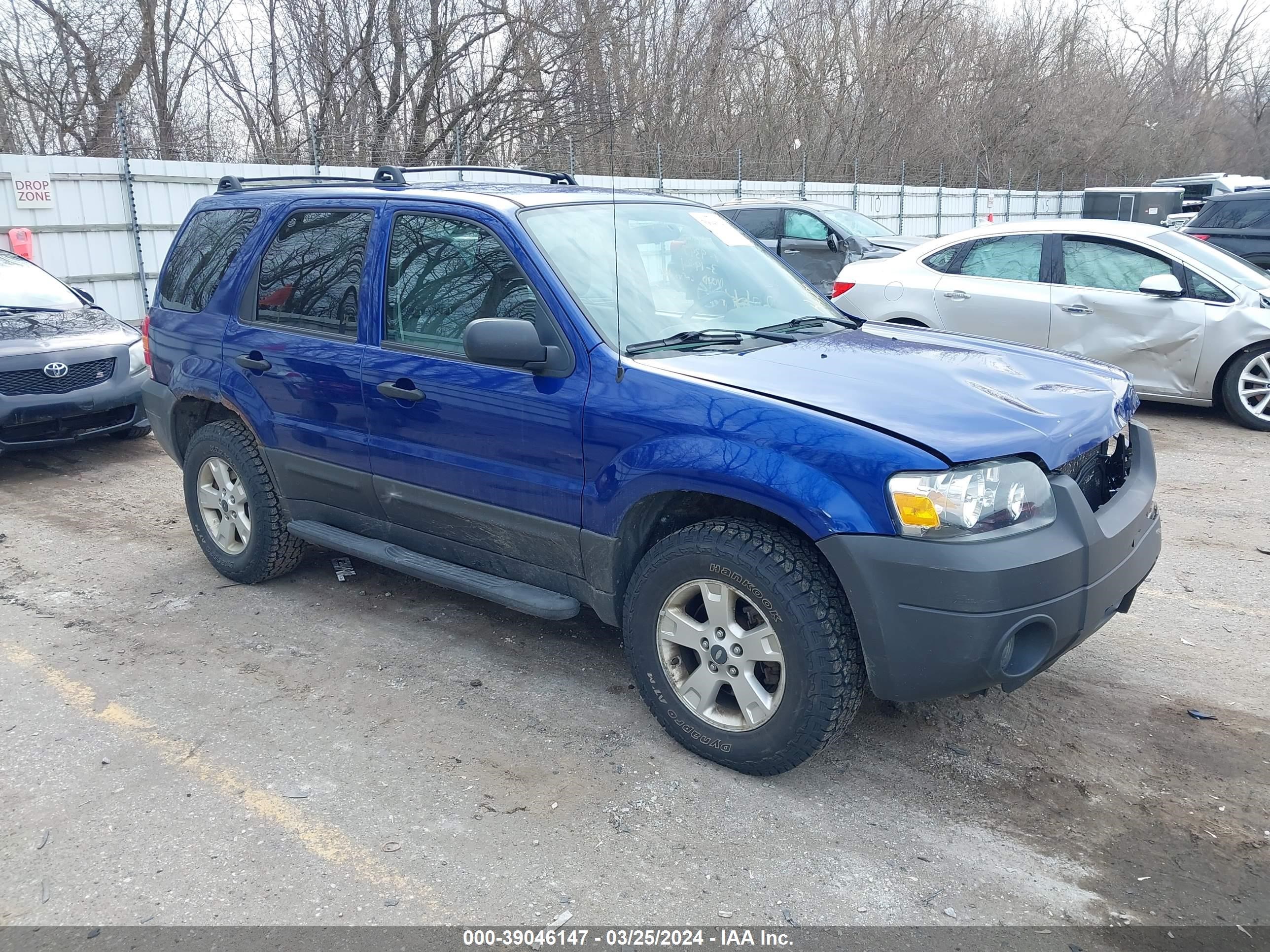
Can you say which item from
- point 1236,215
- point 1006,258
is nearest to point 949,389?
point 1006,258

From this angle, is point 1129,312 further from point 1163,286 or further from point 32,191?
point 32,191

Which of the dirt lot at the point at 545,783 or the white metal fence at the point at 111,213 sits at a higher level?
the white metal fence at the point at 111,213

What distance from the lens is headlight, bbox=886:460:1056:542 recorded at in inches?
117

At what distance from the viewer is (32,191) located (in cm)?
1120

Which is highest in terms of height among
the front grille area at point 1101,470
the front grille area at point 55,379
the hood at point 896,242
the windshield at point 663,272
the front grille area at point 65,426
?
the windshield at point 663,272

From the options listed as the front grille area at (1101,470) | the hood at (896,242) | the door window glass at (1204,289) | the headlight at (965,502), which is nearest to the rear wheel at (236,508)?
the headlight at (965,502)

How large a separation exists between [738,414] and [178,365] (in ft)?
11.0

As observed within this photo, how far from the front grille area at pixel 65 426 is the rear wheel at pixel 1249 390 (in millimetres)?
8571

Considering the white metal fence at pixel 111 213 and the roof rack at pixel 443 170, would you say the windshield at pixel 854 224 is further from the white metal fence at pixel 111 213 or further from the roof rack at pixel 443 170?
the roof rack at pixel 443 170

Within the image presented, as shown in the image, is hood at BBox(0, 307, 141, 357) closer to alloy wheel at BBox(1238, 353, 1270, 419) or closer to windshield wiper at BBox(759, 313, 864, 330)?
windshield wiper at BBox(759, 313, 864, 330)

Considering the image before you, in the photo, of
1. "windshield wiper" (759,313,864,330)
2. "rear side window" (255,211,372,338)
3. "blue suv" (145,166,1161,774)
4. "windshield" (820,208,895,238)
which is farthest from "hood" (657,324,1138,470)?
"windshield" (820,208,895,238)

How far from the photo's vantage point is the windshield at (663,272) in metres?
3.84

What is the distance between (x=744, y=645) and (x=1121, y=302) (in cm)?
627

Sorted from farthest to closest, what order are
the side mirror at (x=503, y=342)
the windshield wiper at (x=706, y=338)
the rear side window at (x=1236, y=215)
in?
1. the rear side window at (x=1236, y=215)
2. the windshield wiper at (x=706, y=338)
3. the side mirror at (x=503, y=342)
